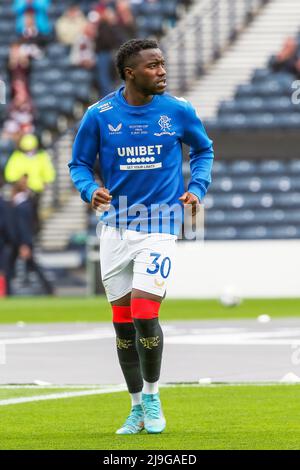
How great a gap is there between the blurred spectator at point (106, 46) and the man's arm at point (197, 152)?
2018 centimetres

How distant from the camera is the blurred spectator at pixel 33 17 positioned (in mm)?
30656

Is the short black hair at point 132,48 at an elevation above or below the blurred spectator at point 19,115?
above

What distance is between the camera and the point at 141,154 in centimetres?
820

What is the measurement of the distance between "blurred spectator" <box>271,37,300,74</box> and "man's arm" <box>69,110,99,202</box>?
67.9 ft

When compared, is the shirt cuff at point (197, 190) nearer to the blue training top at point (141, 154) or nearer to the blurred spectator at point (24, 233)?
the blue training top at point (141, 154)

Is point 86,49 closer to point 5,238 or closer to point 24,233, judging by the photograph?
point 5,238

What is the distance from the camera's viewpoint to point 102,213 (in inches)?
334

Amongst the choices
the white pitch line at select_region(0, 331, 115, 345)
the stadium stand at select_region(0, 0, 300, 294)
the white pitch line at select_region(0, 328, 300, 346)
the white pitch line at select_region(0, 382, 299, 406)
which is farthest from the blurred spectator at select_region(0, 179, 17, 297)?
the white pitch line at select_region(0, 382, 299, 406)

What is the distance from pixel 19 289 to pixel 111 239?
18.5 m

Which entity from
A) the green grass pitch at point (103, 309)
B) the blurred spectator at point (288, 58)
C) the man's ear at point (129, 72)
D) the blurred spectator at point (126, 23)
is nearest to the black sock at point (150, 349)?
the man's ear at point (129, 72)

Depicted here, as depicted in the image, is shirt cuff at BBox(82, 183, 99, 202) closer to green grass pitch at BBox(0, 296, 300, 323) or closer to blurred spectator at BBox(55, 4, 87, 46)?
green grass pitch at BBox(0, 296, 300, 323)

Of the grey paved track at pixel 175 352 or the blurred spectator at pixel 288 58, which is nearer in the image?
the grey paved track at pixel 175 352
